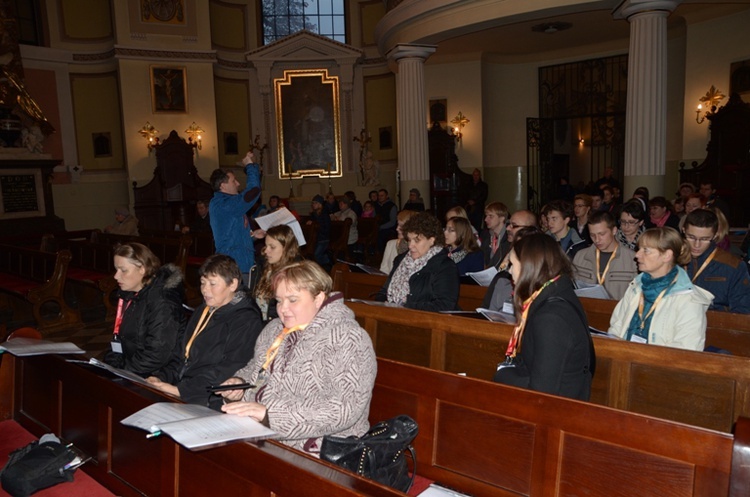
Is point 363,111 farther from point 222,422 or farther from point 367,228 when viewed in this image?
point 222,422

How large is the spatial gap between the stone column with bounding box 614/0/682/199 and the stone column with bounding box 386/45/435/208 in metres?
3.97

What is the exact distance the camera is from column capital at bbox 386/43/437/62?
1202 centimetres

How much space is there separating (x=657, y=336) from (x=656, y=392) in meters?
0.31

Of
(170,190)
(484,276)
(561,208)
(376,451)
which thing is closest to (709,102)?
(561,208)

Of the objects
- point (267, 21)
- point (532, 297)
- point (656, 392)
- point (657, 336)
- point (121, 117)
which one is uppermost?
Result: point (267, 21)

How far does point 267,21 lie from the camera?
1828 centimetres

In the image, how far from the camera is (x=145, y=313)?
138 inches

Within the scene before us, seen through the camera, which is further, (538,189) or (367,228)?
(538,189)

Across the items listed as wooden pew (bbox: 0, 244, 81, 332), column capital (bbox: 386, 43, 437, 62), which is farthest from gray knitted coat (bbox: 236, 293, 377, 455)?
column capital (bbox: 386, 43, 437, 62)

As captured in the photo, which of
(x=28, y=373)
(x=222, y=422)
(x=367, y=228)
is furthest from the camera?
(x=367, y=228)

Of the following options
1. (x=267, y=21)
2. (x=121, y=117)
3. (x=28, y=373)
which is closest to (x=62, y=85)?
(x=121, y=117)

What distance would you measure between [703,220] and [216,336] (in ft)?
10.9

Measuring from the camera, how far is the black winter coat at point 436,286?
3.94 metres

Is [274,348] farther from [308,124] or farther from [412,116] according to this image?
[308,124]
